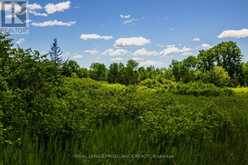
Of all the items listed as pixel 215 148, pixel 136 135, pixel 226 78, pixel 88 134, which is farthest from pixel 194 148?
pixel 226 78

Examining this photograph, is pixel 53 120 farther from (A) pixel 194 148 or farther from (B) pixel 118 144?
(A) pixel 194 148

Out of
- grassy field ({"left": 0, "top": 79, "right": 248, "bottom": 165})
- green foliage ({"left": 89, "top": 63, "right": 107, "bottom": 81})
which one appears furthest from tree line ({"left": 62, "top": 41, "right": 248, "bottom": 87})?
grassy field ({"left": 0, "top": 79, "right": 248, "bottom": 165})

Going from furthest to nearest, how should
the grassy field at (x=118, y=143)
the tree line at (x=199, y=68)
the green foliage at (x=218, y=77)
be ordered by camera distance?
the tree line at (x=199, y=68) → the green foliage at (x=218, y=77) → the grassy field at (x=118, y=143)

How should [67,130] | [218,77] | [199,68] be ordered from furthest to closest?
1. [199,68]
2. [218,77]
3. [67,130]

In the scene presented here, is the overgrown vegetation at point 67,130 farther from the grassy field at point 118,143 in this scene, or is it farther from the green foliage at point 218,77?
the green foliage at point 218,77

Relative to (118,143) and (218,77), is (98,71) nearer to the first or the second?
(218,77)

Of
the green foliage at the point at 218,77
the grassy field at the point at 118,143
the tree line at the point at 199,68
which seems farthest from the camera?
the tree line at the point at 199,68

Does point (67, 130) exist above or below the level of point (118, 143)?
above

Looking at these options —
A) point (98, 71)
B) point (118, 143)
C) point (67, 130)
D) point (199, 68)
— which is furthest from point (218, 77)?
point (67, 130)

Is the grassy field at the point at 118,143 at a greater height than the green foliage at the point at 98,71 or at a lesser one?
lesser

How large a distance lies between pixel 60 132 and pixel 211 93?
26500mm

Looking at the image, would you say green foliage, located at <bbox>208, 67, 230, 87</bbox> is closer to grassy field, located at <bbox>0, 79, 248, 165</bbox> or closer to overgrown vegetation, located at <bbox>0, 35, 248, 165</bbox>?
grassy field, located at <bbox>0, 79, 248, 165</bbox>

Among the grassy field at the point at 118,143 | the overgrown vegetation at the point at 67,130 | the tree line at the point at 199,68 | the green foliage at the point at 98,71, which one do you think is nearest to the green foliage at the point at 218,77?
the tree line at the point at 199,68

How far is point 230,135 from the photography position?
6.75 metres
